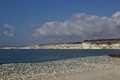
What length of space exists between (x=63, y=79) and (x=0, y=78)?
5762 mm

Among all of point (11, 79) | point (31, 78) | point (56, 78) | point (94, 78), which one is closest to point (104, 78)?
point (94, 78)

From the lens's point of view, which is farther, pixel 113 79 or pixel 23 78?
pixel 23 78

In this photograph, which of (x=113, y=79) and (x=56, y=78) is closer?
(x=113, y=79)

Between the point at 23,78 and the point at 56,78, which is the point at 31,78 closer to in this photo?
the point at 23,78

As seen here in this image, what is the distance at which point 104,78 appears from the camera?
78.9 ft

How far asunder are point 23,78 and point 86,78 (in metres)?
5.50

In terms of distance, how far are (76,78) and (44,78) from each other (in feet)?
9.48

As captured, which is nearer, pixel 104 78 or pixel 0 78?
pixel 104 78

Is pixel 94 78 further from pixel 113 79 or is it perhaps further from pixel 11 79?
pixel 11 79

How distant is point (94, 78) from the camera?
24.2 m

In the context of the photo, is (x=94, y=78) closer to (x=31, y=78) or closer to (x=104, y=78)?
(x=104, y=78)

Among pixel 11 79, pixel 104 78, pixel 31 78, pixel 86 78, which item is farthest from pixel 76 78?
pixel 11 79

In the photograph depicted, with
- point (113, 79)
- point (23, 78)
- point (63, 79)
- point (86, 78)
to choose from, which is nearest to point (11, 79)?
point (23, 78)

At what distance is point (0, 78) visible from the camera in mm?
25828
